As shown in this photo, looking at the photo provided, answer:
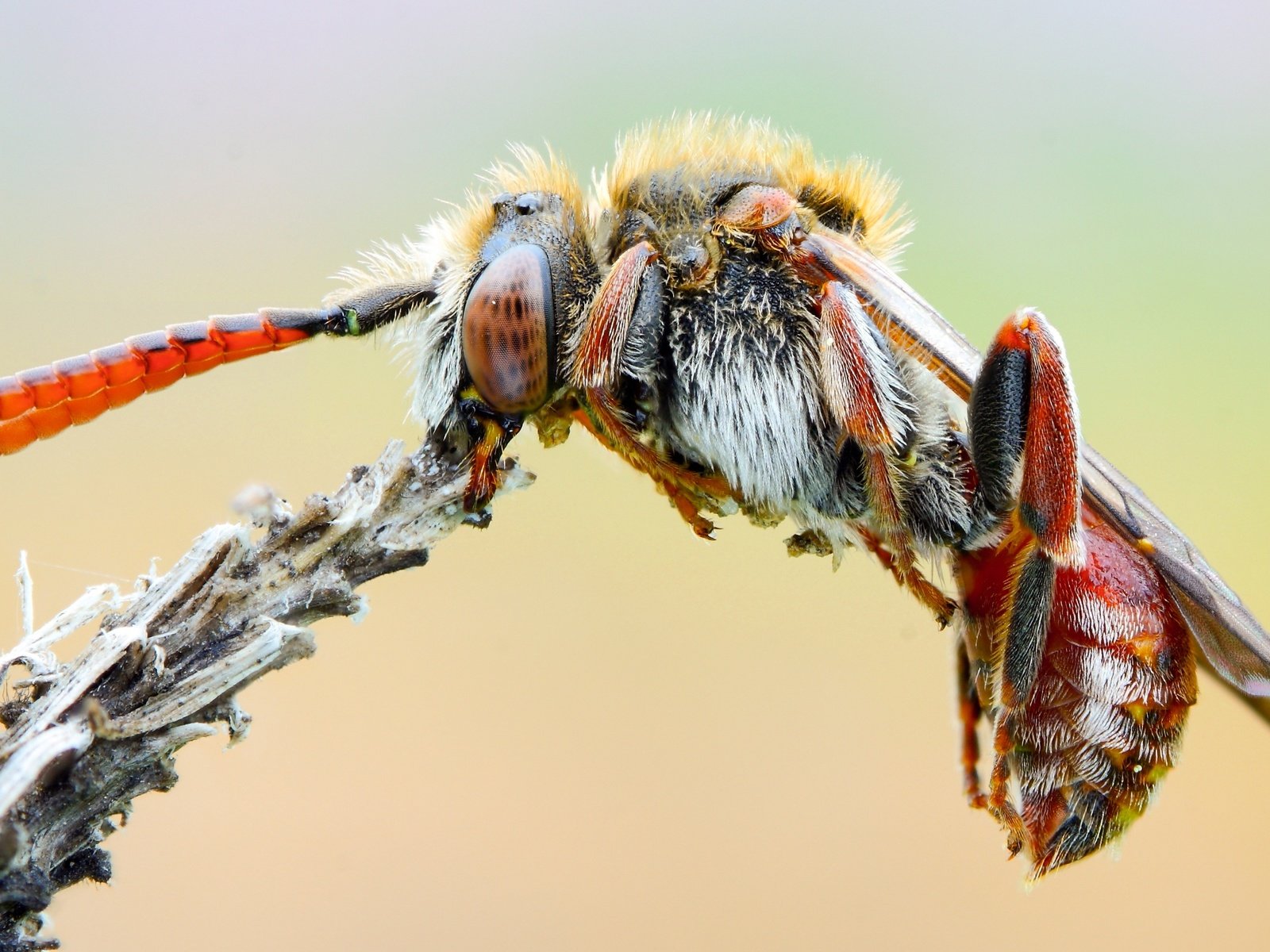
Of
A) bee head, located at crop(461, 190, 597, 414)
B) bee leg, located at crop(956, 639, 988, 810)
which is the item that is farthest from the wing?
bee leg, located at crop(956, 639, 988, 810)

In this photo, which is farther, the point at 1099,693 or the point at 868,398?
the point at 1099,693

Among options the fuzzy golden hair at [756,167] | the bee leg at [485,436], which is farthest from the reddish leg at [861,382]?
the bee leg at [485,436]

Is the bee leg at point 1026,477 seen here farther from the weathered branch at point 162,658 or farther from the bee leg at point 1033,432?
the weathered branch at point 162,658

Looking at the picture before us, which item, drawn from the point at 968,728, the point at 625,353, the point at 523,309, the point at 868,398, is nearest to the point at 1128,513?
the point at 868,398

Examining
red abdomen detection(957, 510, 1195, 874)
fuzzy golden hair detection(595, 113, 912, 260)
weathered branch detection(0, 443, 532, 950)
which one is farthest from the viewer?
fuzzy golden hair detection(595, 113, 912, 260)

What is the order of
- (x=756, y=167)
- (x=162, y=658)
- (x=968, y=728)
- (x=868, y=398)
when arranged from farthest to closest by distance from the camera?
(x=968, y=728)
(x=756, y=167)
(x=868, y=398)
(x=162, y=658)

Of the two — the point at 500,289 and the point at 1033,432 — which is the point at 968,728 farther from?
the point at 500,289

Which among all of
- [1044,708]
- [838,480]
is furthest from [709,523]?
[1044,708]

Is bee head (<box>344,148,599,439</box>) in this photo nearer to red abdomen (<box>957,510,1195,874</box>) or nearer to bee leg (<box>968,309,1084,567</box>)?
bee leg (<box>968,309,1084,567</box>)
